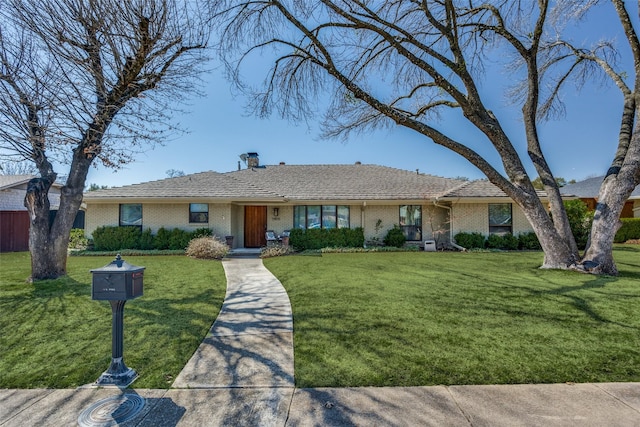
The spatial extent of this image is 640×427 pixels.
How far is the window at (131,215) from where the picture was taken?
1599cm

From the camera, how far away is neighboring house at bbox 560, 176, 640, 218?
72.7 feet

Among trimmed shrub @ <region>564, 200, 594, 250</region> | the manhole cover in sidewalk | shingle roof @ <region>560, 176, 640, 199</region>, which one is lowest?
the manhole cover in sidewalk

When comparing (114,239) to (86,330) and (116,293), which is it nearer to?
(86,330)

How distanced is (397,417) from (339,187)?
51.2 feet

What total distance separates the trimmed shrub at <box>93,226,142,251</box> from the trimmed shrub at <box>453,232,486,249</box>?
1627cm

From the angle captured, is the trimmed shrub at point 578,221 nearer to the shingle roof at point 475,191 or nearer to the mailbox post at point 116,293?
the shingle roof at point 475,191

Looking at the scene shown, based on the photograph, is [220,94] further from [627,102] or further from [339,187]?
[627,102]

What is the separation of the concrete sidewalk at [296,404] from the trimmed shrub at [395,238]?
13.1 m

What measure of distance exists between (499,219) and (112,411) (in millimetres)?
17796

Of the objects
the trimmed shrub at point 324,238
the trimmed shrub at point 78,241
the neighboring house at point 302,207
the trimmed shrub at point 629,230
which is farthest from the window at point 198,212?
the trimmed shrub at point 629,230

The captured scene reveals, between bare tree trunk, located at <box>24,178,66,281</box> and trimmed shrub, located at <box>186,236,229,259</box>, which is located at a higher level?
bare tree trunk, located at <box>24,178,66,281</box>

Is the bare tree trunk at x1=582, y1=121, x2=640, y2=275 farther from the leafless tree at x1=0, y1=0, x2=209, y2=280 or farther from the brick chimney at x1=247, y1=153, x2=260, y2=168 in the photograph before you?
the brick chimney at x1=247, y1=153, x2=260, y2=168

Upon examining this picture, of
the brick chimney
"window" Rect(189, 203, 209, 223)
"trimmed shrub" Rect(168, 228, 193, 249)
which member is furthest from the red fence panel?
the brick chimney

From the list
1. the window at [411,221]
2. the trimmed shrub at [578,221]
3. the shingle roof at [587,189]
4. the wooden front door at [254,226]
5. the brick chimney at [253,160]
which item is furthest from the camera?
the shingle roof at [587,189]
